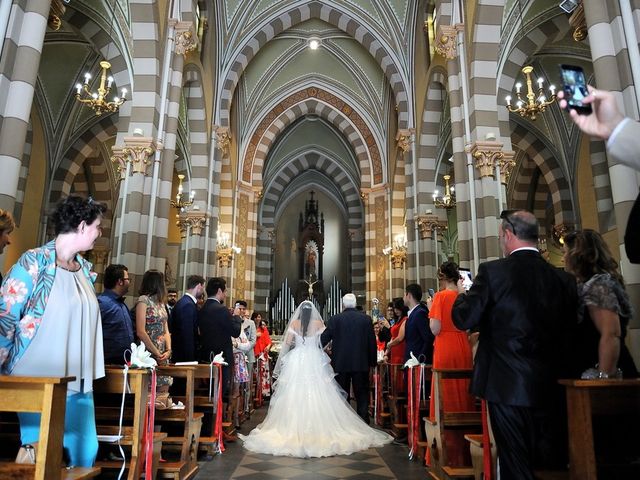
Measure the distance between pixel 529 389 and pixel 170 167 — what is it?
26.5 feet

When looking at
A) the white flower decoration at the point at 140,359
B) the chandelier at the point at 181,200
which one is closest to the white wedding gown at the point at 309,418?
the white flower decoration at the point at 140,359

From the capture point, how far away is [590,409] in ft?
7.00

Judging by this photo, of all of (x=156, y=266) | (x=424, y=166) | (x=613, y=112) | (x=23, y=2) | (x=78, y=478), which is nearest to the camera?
(x=613, y=112)

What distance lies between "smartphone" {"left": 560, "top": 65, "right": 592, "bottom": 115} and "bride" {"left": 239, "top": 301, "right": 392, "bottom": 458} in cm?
479

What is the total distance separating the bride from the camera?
5.58 meters

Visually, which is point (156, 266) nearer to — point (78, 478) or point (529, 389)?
point (78, 478)

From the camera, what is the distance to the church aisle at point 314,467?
4.55 meters

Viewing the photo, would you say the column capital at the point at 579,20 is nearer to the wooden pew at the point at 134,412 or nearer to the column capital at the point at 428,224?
the wooden pew at the point at 134,412

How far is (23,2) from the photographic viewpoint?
502 cm

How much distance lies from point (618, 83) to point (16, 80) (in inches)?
237

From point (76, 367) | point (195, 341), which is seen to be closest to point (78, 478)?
point (76, 367)

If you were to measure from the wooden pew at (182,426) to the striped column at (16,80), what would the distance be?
2.32m

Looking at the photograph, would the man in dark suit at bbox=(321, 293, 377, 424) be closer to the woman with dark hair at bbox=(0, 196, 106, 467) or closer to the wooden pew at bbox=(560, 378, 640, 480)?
the woman with dark hair at bbox=(0, 196, 106, 467)

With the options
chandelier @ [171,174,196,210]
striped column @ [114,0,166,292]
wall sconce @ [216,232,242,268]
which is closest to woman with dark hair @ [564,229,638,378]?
striped column @ [114,0,166,292]
